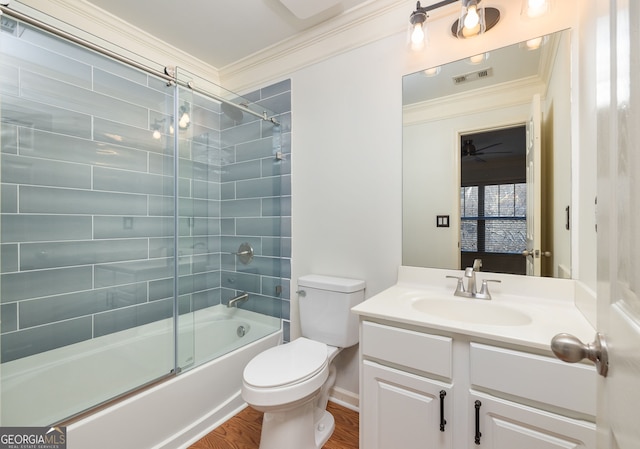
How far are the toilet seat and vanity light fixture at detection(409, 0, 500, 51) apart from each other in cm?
172

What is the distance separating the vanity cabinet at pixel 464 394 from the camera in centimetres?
84

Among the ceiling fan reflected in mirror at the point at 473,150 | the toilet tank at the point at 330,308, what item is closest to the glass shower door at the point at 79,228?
the toilet tank at the point at 330,308

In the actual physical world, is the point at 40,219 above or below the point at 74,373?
above

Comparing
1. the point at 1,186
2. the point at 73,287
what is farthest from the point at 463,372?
the point at 1,186

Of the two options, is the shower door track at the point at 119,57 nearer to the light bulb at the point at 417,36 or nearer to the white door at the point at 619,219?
the light bulb at the point at 417,36

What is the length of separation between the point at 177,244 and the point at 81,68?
3.84 ft

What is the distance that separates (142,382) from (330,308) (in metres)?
1.03

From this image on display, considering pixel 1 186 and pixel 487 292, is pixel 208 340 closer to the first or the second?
pixel 1 186

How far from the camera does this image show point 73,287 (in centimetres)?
170

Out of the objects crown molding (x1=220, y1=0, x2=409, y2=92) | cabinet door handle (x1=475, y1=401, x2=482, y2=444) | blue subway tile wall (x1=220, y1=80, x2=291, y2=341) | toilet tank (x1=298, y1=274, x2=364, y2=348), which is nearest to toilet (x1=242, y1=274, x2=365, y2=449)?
toilet tank (x1=298, y1=274, x2=364, y2=348)

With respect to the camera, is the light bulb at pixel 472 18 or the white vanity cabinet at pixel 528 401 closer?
the white vanity cabinet at pixel 528 401

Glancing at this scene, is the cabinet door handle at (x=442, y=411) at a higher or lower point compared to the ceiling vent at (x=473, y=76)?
lower

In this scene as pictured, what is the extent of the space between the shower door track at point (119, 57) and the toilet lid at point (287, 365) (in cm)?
156

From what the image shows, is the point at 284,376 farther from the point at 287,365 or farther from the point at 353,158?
the point at 353,158
